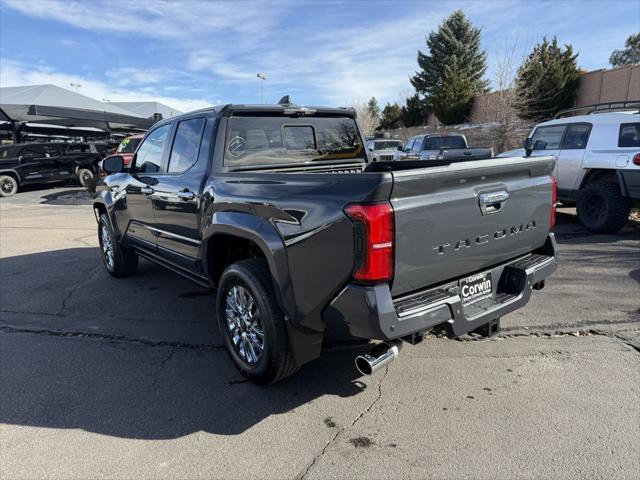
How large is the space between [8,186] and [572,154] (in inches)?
729

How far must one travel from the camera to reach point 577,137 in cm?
806

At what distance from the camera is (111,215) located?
18.8 feet

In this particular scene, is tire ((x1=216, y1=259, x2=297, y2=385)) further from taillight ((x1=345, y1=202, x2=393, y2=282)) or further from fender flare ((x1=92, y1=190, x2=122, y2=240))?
fender flare ((x1=92, y1=190, x2=122, y2=240))

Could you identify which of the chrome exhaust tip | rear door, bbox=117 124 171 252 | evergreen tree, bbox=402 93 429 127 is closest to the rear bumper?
the chrome exhaust tip

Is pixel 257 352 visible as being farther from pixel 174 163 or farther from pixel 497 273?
pixel 174 163

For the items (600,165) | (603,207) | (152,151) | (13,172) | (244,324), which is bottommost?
(603,207)

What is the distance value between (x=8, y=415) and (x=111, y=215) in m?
3.12

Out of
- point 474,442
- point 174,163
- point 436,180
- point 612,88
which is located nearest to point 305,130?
point 174,163

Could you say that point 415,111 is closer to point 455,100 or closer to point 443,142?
point 455,100

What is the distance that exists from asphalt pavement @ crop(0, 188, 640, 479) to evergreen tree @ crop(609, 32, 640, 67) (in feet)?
211

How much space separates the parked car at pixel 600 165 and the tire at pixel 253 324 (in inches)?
259

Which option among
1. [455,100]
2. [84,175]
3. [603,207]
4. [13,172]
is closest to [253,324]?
[603,207]

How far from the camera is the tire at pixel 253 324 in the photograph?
2955 millimetres

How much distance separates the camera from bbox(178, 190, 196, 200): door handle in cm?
381
